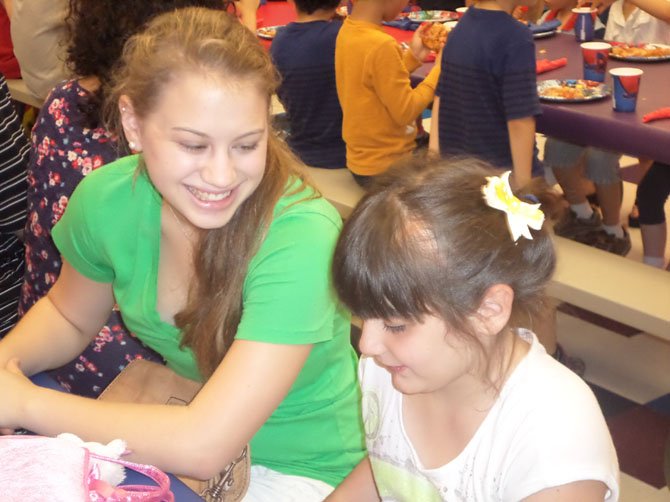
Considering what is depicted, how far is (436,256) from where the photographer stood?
1195 millimetres

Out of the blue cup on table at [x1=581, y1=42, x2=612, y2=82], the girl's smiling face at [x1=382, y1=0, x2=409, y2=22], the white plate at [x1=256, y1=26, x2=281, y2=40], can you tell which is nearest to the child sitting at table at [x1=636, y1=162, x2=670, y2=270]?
the blue cup on table at [x1=581, y1=42, x2=612, y2=82]

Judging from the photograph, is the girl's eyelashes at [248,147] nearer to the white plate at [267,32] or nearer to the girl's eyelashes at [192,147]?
the girl's eyelashes at [192,147]

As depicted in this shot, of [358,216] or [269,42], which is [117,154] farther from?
[269,42]

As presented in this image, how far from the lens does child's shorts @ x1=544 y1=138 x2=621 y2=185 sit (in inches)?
146

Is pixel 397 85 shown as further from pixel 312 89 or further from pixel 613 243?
pixel 613 243

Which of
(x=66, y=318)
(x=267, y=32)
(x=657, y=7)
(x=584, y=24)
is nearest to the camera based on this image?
(x=66, y=318)

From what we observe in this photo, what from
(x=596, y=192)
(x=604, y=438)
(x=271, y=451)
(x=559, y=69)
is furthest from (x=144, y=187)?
(x=596, y=192)

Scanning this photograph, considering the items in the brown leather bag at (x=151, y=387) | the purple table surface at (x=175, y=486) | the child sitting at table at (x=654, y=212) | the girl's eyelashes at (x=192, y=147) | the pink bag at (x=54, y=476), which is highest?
the girl's eyelashes at (x=192, y=147)

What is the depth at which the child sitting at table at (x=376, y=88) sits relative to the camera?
3090mm

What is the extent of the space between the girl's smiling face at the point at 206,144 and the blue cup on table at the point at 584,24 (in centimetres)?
223

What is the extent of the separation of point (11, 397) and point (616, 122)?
1.73 m

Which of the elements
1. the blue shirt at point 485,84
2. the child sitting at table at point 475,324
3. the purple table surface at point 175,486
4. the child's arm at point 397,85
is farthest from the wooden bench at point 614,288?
the purple table surface at point 175,486

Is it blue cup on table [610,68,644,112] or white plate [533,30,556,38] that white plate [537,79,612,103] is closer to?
blue cup on table [610,68,644,112]

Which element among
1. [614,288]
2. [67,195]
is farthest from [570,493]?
[614,288]
